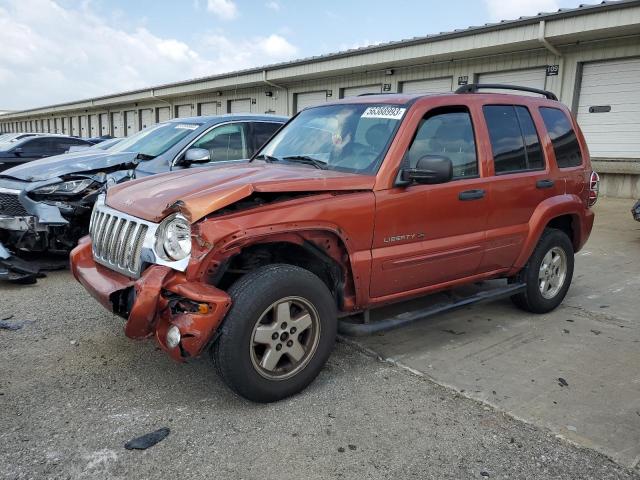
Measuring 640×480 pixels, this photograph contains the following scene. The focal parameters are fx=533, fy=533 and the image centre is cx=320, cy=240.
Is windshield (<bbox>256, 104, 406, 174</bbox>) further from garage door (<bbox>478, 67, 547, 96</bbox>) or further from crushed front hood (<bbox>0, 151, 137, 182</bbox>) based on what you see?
garage door (<bbox>478, 67, 547, 96</bbox>)

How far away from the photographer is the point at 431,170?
3.45 metres

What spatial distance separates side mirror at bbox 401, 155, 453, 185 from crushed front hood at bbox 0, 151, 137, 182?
4.38m

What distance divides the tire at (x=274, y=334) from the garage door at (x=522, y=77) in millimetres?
11960

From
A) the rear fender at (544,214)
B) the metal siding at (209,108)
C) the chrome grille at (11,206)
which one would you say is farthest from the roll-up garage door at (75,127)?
the rear fender at (544,214)

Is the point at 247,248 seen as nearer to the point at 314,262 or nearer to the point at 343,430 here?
the point at 314,262

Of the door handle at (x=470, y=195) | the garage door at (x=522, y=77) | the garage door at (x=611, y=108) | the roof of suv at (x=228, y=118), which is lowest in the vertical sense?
the door handle at (x=470, y=195)

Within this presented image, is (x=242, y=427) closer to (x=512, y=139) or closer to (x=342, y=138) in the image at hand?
(x=342, y=138)

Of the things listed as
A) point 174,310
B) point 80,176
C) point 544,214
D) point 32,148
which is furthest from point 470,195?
point 32,148

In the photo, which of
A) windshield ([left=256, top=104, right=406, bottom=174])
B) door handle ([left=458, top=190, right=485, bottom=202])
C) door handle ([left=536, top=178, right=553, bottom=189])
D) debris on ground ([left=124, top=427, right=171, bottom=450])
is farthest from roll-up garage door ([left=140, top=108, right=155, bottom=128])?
debris on ground ([left=124, top=427, right=171, bottom=450])

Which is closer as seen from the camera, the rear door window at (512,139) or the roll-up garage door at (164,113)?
the rear door window at (512,139)

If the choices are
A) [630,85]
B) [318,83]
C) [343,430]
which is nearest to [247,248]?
[343,430]

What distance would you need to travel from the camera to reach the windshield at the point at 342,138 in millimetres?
3751

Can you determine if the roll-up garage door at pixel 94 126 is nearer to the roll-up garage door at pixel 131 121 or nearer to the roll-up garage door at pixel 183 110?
the roll-up garage door at pixel 131 121

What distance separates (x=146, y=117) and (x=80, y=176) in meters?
28.7
